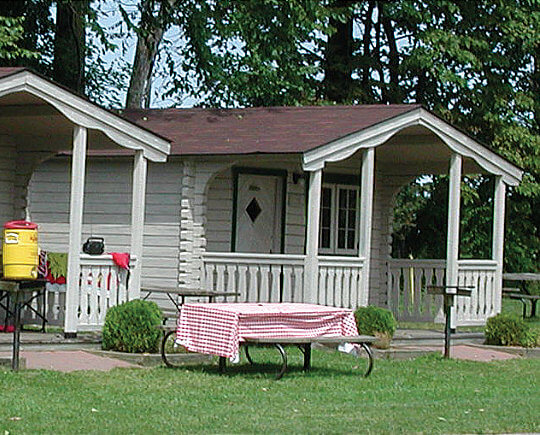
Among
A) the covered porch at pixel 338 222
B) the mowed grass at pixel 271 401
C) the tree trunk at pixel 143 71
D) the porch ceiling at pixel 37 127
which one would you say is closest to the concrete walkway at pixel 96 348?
the mowed grass at pixel 271 401

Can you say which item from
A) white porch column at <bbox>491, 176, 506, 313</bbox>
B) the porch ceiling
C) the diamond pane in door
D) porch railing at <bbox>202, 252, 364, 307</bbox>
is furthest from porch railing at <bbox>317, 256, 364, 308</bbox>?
the porch ceiling

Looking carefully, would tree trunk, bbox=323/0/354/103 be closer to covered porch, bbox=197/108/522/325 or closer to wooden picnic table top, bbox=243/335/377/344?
covered porch, bbox=197/108/522/325

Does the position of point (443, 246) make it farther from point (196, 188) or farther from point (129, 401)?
point (129, 401)

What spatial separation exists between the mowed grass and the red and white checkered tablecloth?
0.37m

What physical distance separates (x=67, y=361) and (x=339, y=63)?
1956 cm

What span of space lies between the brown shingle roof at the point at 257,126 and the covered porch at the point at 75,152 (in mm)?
1774

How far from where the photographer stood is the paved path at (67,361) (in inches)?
564

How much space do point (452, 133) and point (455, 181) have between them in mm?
754

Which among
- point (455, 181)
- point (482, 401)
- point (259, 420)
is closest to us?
point (259, 420)

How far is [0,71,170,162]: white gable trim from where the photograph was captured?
611 inches

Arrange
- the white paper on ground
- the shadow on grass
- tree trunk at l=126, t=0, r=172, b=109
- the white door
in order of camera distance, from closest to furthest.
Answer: the shadow on grass, the white paper on ground, the white door, tree trunk at l=126, t=0, r=172, b=109

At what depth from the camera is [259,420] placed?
11.0 meters

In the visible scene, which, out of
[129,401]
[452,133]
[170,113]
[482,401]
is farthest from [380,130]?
[129,401]

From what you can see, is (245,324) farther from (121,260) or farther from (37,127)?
(37,127)
